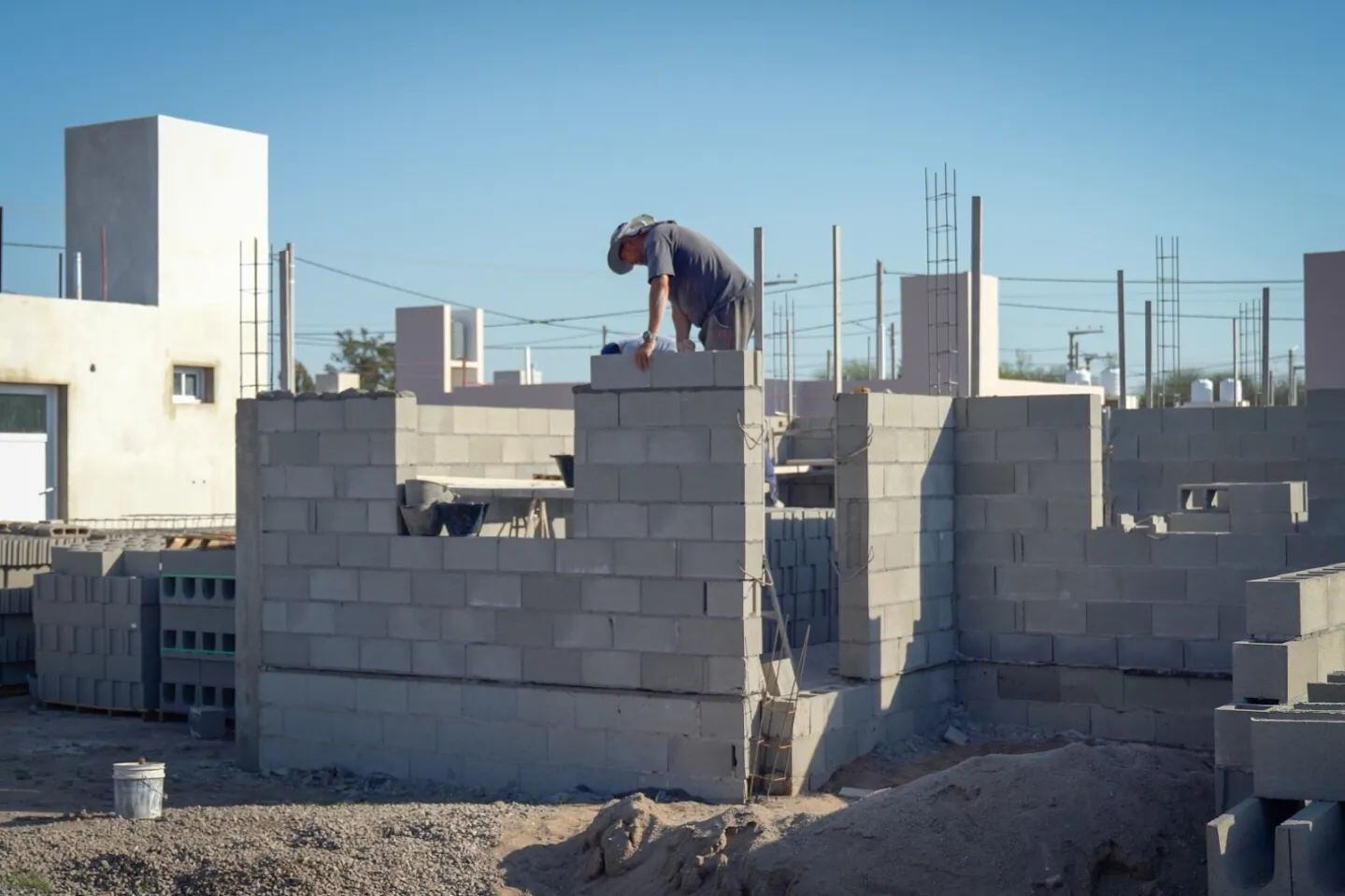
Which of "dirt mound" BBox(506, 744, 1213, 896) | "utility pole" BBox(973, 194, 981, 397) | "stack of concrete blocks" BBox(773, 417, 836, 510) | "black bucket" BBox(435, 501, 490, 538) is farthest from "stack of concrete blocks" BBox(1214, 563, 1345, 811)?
"stack of concrete blocks" BBox(773, 417, 836, 510)

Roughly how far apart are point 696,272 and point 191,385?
16479 millimetres

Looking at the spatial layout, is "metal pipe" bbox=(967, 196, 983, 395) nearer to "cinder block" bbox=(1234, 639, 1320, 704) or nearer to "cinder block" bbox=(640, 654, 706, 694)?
"cinder block" bbox=(640, 654, 706, 694)

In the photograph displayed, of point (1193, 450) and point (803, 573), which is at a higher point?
point (1193, 450)

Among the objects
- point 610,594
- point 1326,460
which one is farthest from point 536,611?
point 1326,460

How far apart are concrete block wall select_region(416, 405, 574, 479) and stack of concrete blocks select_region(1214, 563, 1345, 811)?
5.99 metres

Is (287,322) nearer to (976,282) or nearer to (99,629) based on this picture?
(99,629)

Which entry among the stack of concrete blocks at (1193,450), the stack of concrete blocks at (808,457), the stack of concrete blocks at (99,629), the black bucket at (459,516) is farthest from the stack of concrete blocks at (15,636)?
the stack of concrete blocks at (1193,450)

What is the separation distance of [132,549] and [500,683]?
4.65 metres

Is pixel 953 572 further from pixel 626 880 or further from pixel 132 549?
pixel 132 549

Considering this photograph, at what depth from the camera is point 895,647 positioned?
10.4 meters

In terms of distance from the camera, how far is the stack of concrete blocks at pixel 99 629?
12.6 metres

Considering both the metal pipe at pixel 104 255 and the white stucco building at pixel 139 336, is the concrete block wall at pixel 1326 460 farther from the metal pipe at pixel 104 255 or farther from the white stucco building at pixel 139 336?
the metal pipe at pixel 104 255

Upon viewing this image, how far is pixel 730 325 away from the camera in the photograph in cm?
966

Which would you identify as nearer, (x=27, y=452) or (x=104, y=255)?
(x=27, y=452)
